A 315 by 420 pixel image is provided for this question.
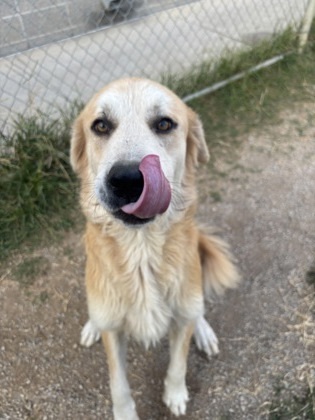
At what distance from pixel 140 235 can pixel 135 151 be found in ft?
1.57

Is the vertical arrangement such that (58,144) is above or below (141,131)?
below

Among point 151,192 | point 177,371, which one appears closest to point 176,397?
point 177,371

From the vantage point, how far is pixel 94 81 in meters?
4.01

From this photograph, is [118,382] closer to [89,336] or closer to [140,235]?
[89,336]

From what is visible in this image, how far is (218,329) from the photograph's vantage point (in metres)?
2.62

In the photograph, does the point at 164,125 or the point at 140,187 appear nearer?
the point at 140,187

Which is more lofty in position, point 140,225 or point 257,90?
point 140,225

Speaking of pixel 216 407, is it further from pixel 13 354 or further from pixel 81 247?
pixel 81 247

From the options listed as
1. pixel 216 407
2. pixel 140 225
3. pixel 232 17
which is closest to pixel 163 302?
pixel 140 225

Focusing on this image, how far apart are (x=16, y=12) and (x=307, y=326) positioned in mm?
3407

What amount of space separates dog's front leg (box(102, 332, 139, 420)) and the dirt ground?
158mm

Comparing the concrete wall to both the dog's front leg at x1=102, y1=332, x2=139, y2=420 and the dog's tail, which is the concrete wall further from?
the dog's front leg at x1=102, y1=332, x2=139, y2=420

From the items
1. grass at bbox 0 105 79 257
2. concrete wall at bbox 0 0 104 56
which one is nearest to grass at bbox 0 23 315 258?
grass at bbox 0 105 79 257

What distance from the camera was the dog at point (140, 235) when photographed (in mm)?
1827
